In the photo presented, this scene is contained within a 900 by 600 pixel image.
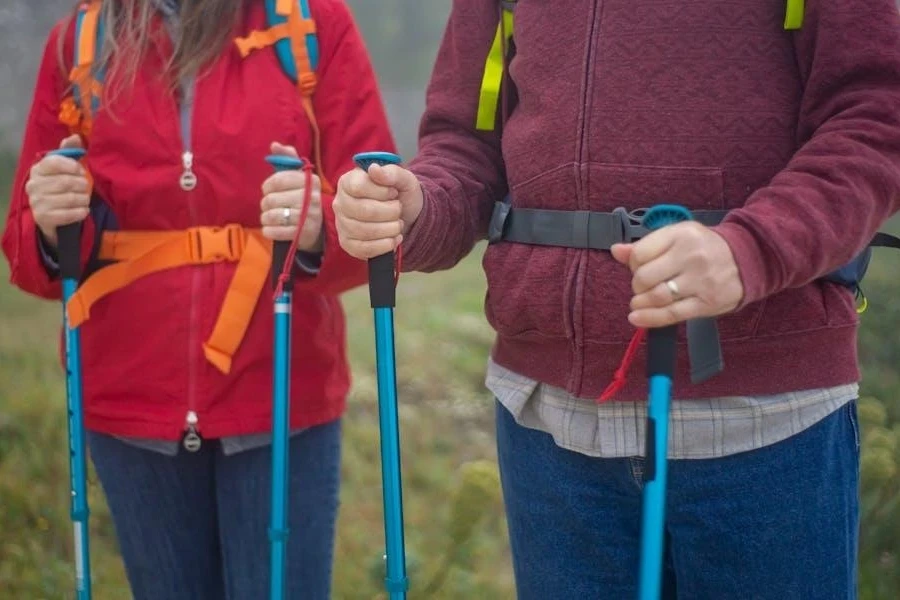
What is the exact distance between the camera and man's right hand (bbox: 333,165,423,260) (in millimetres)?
1345

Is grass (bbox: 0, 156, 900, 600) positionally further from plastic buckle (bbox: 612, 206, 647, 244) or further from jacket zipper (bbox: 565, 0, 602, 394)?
plastic buckle (bbox: 612, 206, 647, 244)

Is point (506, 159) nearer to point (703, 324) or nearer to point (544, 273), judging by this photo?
point (544, 273)

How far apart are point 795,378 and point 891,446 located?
134cm

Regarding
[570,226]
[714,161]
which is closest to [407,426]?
[570,226]

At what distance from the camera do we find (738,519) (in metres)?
1.30

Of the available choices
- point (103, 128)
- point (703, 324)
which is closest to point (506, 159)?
point (703, 324)

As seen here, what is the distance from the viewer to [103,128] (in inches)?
73.7

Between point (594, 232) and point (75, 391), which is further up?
point (594, 232)

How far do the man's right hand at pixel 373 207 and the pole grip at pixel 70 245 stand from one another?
74 centimetres

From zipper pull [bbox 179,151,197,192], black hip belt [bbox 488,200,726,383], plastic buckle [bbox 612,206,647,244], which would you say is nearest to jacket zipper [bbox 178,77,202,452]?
zipper pull [bbox 179,151,197,192]

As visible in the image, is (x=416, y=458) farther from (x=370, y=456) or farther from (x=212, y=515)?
(x=212, y=515)

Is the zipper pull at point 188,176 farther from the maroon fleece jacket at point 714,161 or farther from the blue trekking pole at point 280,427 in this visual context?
the maroon fleece jacket at point 714,161

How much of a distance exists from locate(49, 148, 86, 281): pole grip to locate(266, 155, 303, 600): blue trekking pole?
0.43m

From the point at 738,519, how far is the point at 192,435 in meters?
1.06
